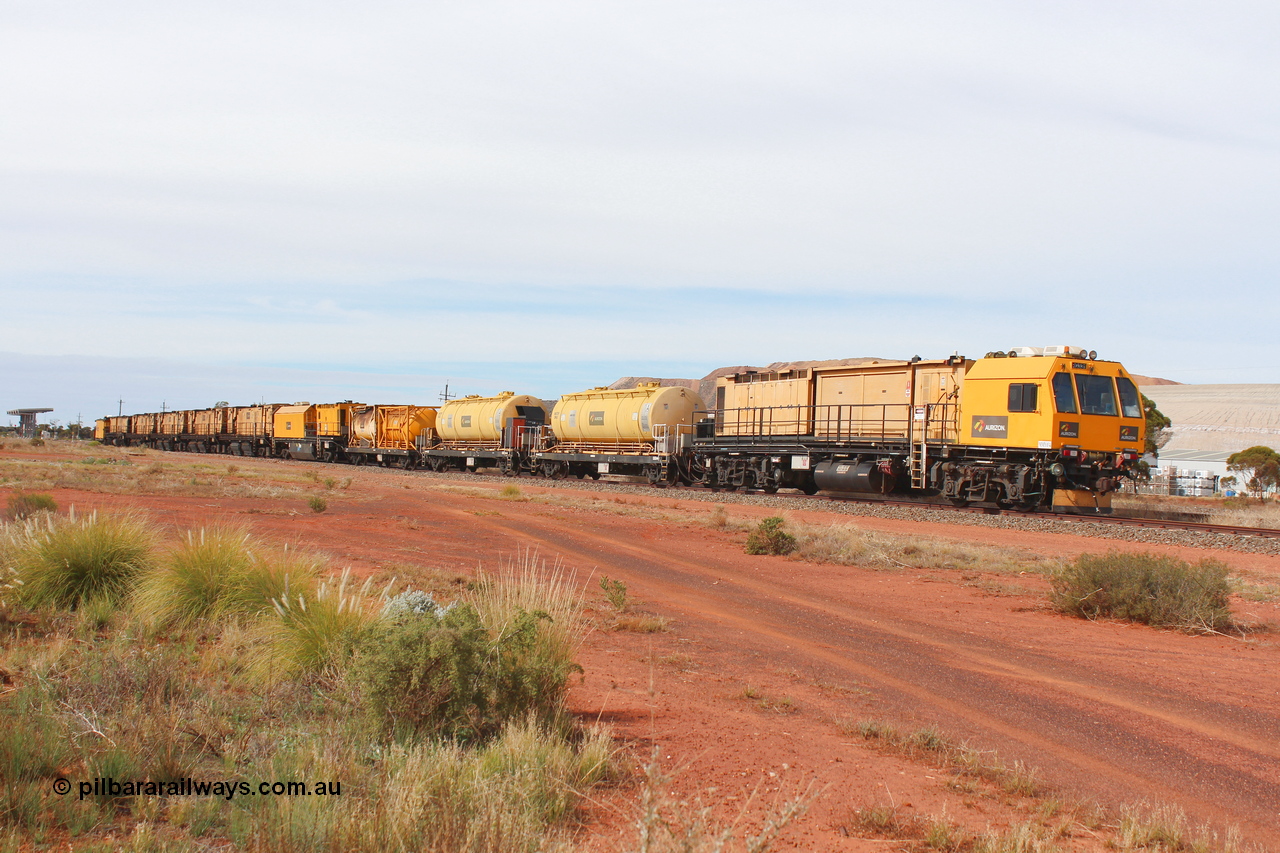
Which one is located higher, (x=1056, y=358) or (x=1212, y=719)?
(x=1056, y=358)

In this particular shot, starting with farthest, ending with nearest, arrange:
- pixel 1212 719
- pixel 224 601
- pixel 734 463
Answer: pixel 734 463 < pixel 224 601 < pixel 1212 719

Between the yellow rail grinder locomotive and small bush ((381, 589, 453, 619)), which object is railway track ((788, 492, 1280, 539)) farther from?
small bush ((381, 589, 453, 619))

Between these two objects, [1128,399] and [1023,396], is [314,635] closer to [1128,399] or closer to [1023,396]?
[1023,396]

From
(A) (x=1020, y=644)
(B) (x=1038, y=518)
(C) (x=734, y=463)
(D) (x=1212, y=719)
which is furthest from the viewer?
(C) (x=734, y=463)

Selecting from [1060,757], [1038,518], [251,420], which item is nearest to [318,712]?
[1060,757]

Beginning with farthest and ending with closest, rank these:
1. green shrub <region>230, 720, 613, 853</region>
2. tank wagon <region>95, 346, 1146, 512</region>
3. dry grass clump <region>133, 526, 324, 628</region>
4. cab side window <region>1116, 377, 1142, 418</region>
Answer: cab side window <region>1116, 377, 1142, 418</region>, tank wagon <region>95, 346, 1146, 512</region>, dry grass clump <region>133, 526, 324, 628</region>, green shrub <region>230, 720, 613, 853</region>

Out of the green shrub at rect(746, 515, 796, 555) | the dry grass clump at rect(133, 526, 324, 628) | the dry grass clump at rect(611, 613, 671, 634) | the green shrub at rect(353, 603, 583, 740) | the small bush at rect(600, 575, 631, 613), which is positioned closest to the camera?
the green shrub at rect(353, 603, 583, 740)

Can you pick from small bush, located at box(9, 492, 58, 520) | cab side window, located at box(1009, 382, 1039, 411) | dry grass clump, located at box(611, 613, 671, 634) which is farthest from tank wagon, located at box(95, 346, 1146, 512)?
small bush, located at box(9, 492, 58, 520)

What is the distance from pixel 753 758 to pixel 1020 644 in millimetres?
5624

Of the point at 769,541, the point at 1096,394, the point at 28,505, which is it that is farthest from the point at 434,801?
the point at 1096,394

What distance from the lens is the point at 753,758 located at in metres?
5.86

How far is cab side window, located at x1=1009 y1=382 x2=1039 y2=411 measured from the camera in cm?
2164

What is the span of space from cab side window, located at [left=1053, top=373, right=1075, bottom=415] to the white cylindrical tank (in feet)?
53.6

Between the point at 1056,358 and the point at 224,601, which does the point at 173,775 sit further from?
the point at 1056,358
